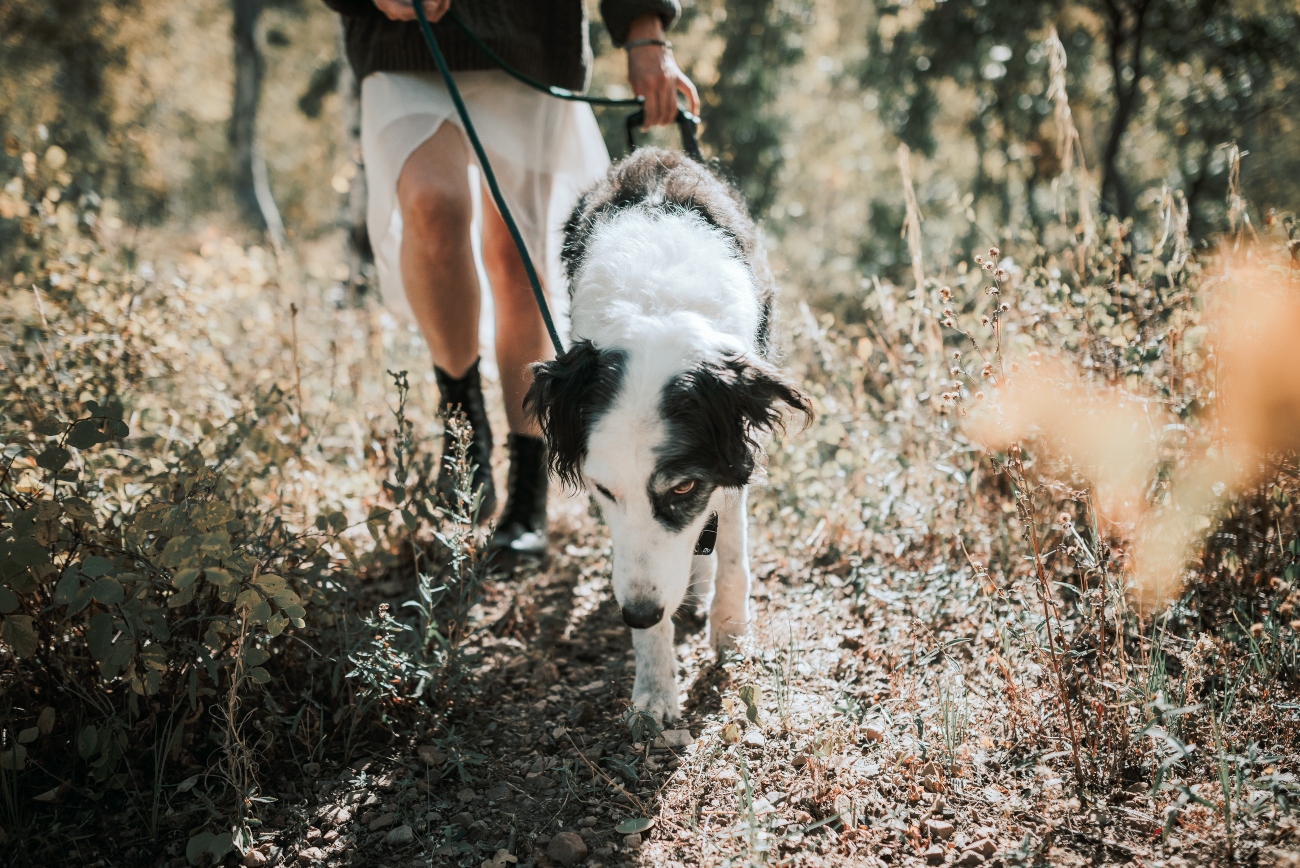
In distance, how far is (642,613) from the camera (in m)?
1.90

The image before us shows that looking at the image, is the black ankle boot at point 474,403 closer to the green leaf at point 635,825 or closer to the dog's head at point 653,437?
the dog's head at point 653,437

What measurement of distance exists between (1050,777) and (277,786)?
1762 millimetres

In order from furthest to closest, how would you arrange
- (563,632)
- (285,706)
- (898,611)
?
(563,632) < (898,611) < (285,706)

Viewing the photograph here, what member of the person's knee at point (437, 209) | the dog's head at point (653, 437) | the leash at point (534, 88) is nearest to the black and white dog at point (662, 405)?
the dog's head at point (653, 437)

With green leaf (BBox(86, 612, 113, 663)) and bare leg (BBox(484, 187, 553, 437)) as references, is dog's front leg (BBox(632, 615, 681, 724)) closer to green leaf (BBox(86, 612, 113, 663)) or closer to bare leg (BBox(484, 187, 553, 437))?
bare leg (BBox(484, 187, 553, 437))

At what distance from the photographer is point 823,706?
2.09 meters

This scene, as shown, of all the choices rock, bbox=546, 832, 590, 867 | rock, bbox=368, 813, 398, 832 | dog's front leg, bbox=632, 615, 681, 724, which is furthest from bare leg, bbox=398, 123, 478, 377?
rock, bbox=546, 832, 590, 867

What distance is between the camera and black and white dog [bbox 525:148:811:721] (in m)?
1.92

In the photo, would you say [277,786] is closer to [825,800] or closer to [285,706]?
[285,706]

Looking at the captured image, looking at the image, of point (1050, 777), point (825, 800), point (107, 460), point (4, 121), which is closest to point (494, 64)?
point (107, 460)

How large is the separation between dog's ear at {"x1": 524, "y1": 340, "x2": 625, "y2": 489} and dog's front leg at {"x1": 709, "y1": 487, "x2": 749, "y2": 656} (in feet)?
1.90

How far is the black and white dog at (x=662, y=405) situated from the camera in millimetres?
1917

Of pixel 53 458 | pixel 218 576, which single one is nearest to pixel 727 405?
pixel 218 576

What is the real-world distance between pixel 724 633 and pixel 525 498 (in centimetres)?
104
